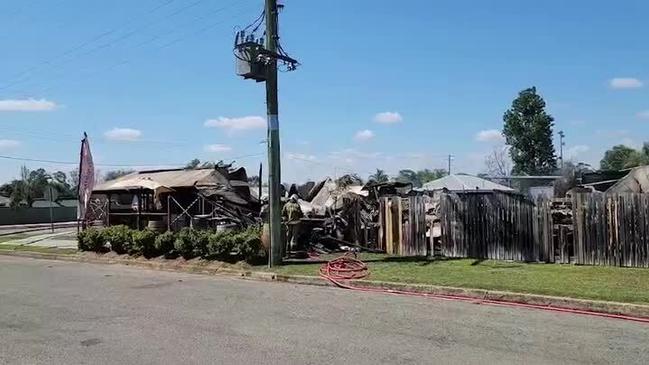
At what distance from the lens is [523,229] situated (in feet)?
53.8

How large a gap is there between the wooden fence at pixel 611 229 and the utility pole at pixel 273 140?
7293 mm

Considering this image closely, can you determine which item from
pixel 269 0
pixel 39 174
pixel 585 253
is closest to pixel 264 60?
pixel 269 0

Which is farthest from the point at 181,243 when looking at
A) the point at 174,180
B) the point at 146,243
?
the point at 174,180

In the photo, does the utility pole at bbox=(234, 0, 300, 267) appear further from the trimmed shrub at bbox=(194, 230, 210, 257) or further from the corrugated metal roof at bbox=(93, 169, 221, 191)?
the corrugated metal roof at bbox=(93, 169, 221, 191)

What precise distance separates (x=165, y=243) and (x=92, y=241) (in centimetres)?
404

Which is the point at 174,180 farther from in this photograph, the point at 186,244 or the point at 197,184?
the point at 186,244

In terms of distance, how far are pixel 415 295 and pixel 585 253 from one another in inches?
212

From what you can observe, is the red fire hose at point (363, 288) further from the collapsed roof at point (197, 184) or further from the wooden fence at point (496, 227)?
the collapsed roof at point (197, 184)

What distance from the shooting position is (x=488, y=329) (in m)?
8.64

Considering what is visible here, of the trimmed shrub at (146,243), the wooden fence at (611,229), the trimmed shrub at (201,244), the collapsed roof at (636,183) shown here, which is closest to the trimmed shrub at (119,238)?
the trimmed shrub at (146,243)

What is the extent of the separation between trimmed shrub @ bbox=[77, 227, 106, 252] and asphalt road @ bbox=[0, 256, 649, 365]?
9.06 metres

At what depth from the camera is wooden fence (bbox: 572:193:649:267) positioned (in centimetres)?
1445

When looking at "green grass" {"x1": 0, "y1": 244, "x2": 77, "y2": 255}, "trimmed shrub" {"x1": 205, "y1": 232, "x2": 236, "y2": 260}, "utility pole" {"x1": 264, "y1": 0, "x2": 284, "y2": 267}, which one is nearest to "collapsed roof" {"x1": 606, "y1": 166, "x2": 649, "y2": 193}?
"utility pole" {"x1": 264, "y1": 0, "x2": 284, "y2": 267}

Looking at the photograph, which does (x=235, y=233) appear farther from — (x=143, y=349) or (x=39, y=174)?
(x=39, y=174)
